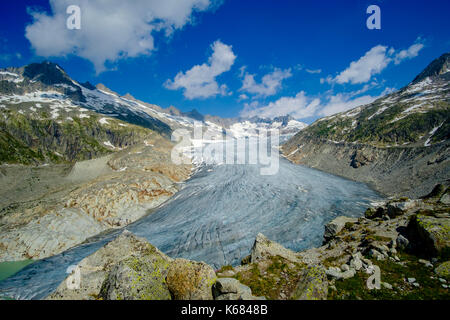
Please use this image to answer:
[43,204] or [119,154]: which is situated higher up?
[119,154]

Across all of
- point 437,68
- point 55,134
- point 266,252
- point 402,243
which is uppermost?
point 437,68

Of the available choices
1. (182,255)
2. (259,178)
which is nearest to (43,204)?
(182,255)

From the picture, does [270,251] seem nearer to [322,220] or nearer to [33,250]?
[322,220]

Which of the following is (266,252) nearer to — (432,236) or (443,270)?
(443,270)

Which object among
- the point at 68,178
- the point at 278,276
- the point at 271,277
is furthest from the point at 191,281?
the point at 68,178

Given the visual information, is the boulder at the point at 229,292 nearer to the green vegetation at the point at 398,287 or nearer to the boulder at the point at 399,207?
the green vegetation at the point at 398,287

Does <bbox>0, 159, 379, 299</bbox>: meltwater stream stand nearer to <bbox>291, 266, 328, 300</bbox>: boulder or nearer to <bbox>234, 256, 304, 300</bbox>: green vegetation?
<bbox>234, 256, 304, 300</bbox>: green vegetation
